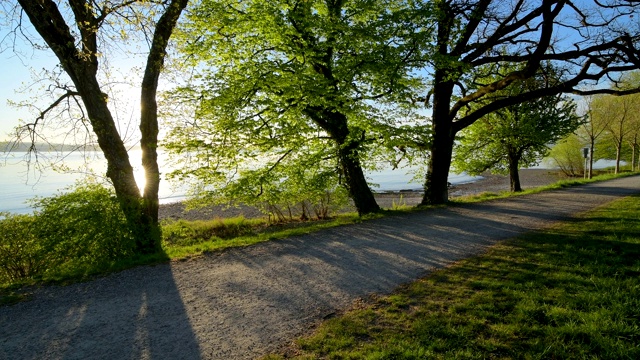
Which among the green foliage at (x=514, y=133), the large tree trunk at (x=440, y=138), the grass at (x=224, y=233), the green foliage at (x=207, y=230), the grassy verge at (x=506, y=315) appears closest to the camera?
the grassy verge at (x=506, y=315)

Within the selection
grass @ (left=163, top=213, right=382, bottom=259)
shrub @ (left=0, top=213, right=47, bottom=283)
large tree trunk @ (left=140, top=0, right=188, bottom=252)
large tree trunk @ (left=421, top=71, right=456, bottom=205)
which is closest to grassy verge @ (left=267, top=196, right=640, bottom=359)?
grass @ (left=163, top=213, right=382, bottom=259)

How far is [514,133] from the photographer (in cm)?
1897

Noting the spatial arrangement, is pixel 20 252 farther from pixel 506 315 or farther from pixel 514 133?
pixel 514 133

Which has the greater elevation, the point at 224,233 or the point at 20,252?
the point at 20,252

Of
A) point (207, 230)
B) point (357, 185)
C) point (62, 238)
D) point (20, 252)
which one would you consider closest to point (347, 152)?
point (357, 185)

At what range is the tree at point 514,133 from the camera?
18.8 meters

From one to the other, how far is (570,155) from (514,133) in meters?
24.7

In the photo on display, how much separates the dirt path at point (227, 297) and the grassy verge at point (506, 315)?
460 millimetres

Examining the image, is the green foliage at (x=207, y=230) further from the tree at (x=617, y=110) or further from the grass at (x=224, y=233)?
the tree at (x=617, y=110)

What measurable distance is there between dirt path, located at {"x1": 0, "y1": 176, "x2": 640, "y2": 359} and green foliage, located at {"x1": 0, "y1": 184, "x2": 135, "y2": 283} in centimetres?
122

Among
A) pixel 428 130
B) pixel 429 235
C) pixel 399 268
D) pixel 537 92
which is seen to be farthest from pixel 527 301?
pixel 537 92

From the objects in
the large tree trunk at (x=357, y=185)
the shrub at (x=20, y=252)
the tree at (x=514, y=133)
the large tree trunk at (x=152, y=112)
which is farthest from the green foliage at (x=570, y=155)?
the shrub at (x=20, y=252)

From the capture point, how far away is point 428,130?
11102 mm

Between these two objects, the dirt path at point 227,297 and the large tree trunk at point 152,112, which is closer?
the dirt path at point 227,297
